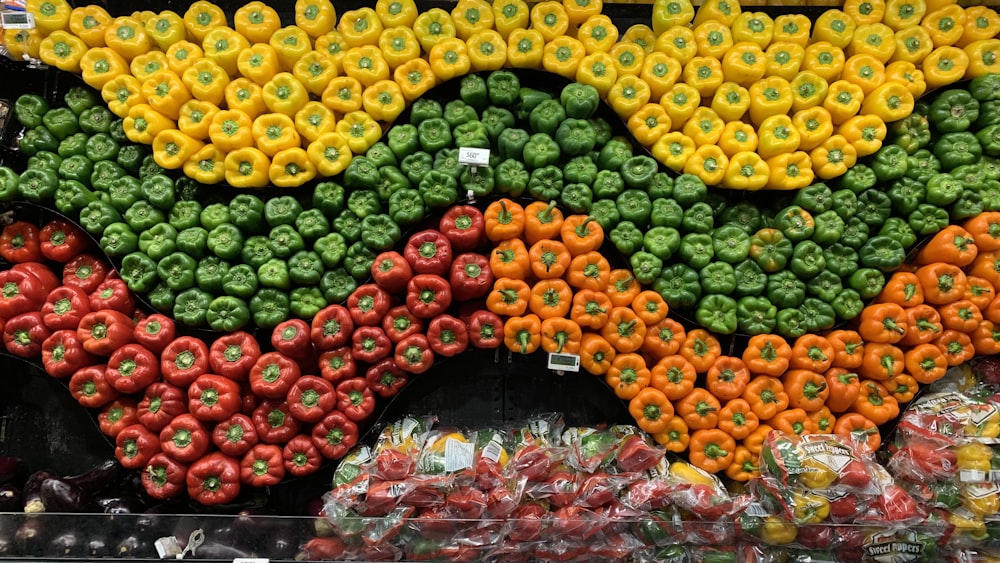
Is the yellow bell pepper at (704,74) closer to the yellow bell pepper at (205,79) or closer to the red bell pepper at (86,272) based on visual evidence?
the yellow bell pepper at (205,79)

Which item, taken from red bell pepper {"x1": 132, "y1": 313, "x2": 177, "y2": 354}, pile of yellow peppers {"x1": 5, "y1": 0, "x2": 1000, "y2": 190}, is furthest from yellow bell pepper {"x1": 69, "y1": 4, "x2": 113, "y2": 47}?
red bell pepper {"x1": 132, "y1": 313, "x2": 177, "y2": 354}

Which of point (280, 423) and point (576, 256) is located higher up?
point (576, 256)

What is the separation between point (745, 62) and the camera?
331cm

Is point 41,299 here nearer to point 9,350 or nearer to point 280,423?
point 9,350

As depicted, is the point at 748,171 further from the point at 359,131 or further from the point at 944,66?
the point at 359,131

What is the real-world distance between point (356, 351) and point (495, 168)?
1259 millimetres

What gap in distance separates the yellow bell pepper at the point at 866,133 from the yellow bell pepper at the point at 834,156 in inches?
1.4

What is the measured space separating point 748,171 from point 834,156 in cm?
49

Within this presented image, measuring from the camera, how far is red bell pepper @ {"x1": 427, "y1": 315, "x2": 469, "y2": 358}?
308 cm

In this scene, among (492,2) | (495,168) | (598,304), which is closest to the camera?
(598,304)

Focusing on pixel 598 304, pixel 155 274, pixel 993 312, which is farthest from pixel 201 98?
pixel 993 312

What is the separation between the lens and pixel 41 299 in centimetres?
323

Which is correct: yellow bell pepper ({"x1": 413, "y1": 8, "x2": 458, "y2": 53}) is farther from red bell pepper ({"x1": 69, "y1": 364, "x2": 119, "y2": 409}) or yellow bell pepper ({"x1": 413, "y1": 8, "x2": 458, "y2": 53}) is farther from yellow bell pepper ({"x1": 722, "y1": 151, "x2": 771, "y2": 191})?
red bell pepper ({"x1": 69, "y1": 364, "x2": 119, "y2": 409})

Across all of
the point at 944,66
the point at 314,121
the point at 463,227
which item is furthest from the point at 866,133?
the point at 314,121
